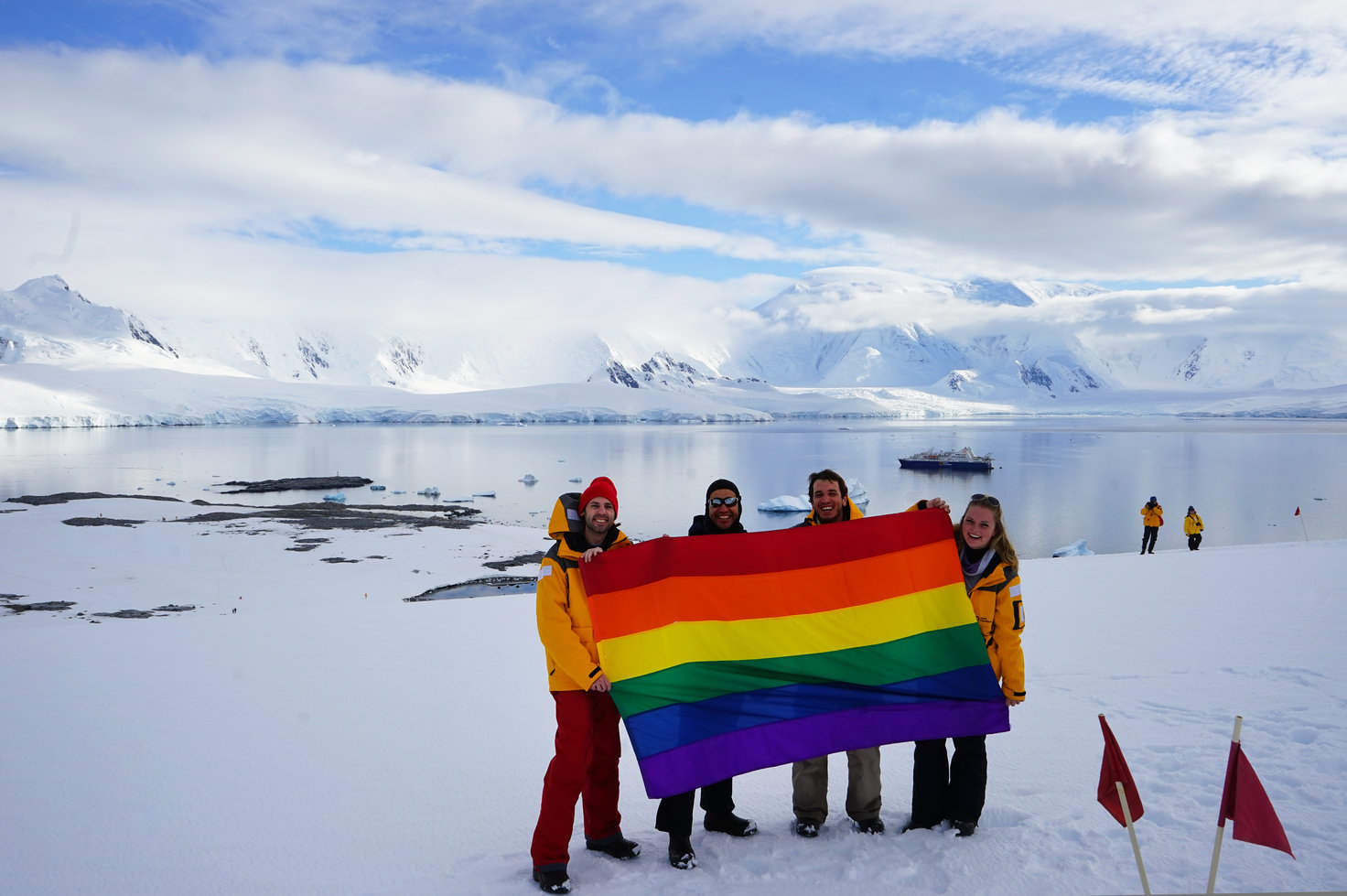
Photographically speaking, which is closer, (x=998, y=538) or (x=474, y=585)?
(x=998, y=538)

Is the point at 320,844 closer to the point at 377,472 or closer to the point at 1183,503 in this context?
the point at 1183,503

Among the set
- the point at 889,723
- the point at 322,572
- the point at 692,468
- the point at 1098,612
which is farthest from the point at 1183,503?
the point at 889,723

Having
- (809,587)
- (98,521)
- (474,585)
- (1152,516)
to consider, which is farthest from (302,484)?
(809,587)

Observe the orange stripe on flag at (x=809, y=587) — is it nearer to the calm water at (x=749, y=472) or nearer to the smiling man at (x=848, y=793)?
the smiling man at (x=848, y=793)

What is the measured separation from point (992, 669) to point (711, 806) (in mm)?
1453

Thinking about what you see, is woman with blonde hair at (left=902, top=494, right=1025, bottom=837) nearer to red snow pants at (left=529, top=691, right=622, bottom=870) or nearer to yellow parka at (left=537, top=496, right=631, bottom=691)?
red snow pants at (left=529, top=691, right=622, bottom=870)

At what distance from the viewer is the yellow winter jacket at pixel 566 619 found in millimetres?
3426

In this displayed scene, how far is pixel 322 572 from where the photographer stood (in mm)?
15328

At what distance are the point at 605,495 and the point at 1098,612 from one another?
6.74 m

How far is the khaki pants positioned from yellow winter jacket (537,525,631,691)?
1125 mm

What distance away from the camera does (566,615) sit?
3.50 metres

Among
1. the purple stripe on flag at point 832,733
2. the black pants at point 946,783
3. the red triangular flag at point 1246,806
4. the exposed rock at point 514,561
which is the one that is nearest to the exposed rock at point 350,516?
the exposed rock at point 514,561

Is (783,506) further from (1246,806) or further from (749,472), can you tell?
(1246,806)

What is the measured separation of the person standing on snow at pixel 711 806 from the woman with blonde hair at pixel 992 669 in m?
0.82
